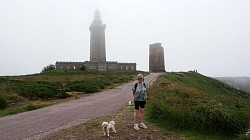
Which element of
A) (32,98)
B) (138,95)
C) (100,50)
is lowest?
(32,98)

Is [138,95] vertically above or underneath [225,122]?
above

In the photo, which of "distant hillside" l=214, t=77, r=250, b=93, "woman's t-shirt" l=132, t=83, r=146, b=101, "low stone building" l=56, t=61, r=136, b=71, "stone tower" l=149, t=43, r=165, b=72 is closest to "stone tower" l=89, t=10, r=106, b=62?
"low stone building" l=56, t=61, r=136, b=71

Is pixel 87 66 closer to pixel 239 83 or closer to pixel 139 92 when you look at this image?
pixel 239 83

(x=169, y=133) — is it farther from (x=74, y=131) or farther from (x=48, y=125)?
(x=48, y=125)

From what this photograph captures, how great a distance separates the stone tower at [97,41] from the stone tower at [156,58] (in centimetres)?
1704

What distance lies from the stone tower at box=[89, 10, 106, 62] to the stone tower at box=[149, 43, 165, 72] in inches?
671

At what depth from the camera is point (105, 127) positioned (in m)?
8.35

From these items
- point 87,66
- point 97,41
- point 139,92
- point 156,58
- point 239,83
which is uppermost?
point 97,41

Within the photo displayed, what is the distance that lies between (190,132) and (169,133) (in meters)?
0.70

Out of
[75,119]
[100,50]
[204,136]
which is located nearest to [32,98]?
[75,119]

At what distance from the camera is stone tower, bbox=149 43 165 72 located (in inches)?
3706

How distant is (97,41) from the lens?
92.4m

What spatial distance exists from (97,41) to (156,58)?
21411mm

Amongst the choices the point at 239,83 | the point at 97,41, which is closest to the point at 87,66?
the point at 97,41
